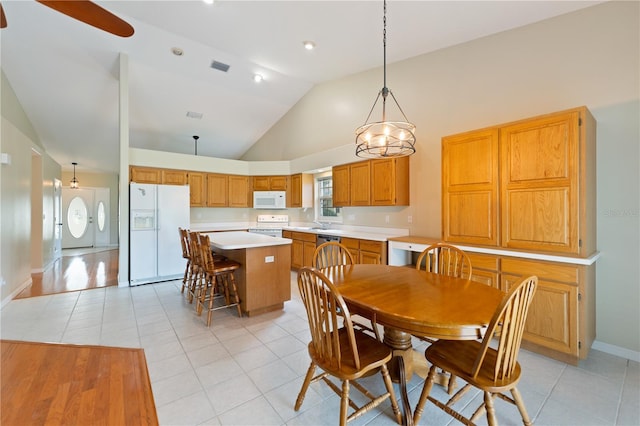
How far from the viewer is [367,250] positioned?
3.96m

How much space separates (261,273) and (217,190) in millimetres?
3346

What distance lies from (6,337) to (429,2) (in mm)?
5310

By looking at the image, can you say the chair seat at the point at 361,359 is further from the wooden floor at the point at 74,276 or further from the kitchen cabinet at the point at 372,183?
the wooden floor at the point at 74,276

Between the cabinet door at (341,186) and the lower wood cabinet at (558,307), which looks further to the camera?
the cabinet door at (341,186)

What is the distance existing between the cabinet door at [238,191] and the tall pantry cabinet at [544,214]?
4.75m

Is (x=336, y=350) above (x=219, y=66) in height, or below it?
below

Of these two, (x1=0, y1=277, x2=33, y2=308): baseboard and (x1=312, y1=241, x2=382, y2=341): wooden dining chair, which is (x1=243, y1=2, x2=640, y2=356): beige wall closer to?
(x1=312, y1=241, x2=382, y2=341): wooden dining chair

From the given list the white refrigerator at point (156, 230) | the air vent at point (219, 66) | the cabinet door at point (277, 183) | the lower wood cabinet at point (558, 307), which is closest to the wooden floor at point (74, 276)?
the white refrigerator at point (156, 230)

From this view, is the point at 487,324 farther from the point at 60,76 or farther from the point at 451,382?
the point at 60,76

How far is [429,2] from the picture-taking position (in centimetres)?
272

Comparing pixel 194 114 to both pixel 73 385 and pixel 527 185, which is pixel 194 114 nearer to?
pixel 73 385

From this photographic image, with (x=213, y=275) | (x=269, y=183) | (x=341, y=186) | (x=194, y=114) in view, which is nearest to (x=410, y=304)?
(x=213, y=275)

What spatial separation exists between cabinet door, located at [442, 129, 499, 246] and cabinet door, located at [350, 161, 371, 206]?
1389mm

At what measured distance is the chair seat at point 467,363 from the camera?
4.28 feet
